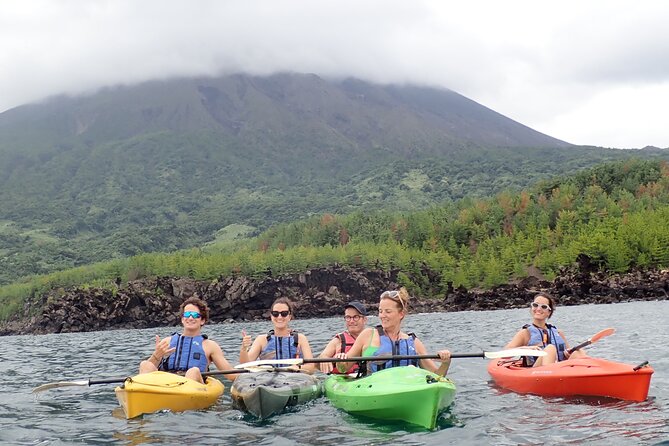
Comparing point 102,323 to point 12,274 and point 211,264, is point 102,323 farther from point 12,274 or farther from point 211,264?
point 12,274

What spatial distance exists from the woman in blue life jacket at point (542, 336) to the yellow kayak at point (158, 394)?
293 inches

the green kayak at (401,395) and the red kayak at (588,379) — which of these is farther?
the red kayak at (588,379)

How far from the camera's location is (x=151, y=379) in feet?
46.3

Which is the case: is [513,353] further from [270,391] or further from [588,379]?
[270,391]

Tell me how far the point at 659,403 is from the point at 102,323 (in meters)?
97.4

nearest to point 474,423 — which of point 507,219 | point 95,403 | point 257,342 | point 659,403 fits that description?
point 659,403

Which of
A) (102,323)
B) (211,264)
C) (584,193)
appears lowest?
(102,323)

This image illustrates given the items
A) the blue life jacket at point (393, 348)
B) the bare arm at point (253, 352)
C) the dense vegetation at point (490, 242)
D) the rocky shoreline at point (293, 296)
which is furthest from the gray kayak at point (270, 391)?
the dense vegetation at point (490, 242)

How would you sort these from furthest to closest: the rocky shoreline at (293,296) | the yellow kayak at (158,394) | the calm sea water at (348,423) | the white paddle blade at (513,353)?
the rocky shoreline at (293,296) < the white paddle blade at (513,353) < the yellow kayak at (158,394) < the calm sea water at (348,423)

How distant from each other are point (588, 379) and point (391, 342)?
407 centimetres

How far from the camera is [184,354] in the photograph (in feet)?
51.2

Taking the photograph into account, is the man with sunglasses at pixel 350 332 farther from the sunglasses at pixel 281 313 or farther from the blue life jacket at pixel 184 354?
the blue life jacket at pixel 184 354

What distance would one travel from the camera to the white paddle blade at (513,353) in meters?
15.0

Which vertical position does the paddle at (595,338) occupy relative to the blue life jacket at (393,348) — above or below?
below
